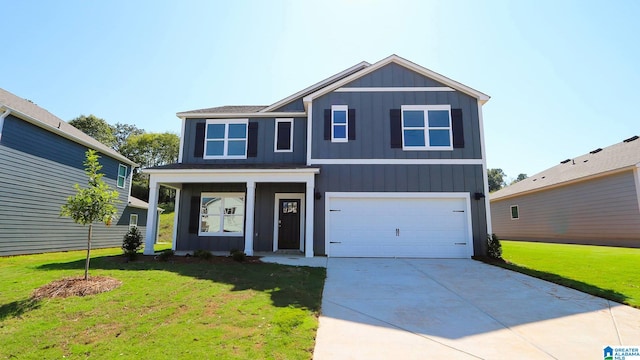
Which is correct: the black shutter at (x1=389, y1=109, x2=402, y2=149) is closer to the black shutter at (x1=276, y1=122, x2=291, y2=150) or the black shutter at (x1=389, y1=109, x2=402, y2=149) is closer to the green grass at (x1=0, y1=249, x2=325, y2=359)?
the black shutter at (x1=276, y1=122, x2=291, y2=150)

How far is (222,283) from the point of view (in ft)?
21.0

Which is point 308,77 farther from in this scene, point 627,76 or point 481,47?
→ point 627,76

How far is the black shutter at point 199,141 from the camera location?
1252cm

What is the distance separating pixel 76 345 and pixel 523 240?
22.5m

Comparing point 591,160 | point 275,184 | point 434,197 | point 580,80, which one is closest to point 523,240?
point 591,160

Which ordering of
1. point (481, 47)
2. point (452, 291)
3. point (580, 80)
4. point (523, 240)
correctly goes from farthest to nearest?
point (523, 240)
point (580, 80)
point (481, 47)
point (452, 291)

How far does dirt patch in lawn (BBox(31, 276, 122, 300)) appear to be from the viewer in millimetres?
5324

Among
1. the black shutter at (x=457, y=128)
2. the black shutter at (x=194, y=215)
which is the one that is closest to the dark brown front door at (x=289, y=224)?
the black shutter at (x=194, y=215)

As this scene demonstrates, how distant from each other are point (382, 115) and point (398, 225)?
13.2ft

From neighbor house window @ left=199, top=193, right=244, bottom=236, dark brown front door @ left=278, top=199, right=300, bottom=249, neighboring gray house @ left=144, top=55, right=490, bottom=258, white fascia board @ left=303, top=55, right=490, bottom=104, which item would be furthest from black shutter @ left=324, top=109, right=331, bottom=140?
neighbor house window @ left=199, top=193, right=244, bottom=236

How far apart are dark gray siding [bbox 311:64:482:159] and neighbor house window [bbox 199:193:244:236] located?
3711mm

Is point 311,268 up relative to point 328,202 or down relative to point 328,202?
down

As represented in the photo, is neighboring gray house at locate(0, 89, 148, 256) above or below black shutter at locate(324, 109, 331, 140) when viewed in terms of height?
below

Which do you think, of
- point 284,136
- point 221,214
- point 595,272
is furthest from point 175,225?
point 595,272
